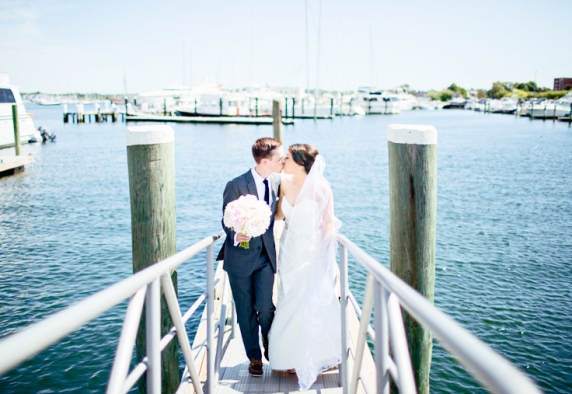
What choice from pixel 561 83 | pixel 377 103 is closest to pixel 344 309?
pixel 377 103

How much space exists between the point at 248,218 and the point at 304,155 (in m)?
0.91

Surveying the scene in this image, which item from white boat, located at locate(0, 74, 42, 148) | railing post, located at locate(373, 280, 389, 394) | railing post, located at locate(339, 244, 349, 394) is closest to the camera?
railing post, located at locate(373, 280, 389, 394)

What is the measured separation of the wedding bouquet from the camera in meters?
3.77

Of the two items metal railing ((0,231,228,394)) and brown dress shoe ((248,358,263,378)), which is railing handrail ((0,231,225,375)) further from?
brown dress shoe ((248,358,263,378))

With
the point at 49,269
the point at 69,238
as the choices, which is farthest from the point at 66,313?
the point at 69,238

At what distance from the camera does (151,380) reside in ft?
8.06

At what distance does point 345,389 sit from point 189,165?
28251 mm

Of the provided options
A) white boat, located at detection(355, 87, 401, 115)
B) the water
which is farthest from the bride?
white boat, located at detection(355, 87, 401, 115)

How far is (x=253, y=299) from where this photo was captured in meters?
4.23

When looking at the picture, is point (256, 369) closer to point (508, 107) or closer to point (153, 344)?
point (153, 344)

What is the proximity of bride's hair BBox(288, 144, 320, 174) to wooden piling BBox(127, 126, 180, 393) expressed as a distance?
1.17 metres

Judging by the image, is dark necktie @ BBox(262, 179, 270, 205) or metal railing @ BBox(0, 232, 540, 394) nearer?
metal railing @ BBox(0, 232, 540, 394)

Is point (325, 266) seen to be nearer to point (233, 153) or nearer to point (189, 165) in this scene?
point (189, 165)

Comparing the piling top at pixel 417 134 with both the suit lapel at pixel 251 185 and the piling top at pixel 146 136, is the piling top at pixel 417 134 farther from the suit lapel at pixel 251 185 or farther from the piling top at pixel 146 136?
the piling top at pixel 146 136
